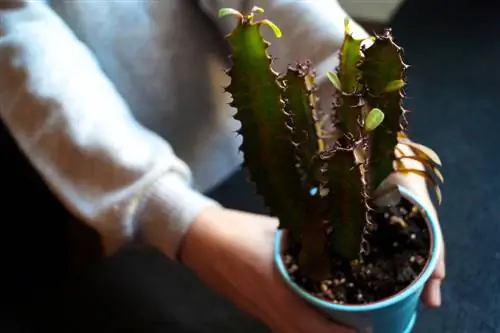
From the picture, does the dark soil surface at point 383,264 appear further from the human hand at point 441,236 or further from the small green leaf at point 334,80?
the small green leaf at point 334,80

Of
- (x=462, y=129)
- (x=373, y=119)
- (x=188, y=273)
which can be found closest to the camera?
(x=373, y=119)

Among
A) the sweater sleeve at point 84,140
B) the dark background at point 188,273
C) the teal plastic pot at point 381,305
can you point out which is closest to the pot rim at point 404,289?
the teal plastic pot at point 381,305

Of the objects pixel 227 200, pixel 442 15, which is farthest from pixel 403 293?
pixel 442 15

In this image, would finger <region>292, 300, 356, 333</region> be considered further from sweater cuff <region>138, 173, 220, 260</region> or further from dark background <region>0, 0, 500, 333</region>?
dark background <region>0, 0, 500, 333</region>

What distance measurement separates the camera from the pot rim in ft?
2.02

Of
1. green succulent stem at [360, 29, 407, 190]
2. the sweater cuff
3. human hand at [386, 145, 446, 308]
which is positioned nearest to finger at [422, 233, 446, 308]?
human hand at [386, 145, 446, 308]

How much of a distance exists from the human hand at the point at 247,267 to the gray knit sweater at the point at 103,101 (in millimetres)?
21

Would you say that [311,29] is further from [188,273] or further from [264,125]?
[188,273]

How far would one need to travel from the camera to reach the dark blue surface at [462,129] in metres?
0.92

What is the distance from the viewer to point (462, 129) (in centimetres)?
112

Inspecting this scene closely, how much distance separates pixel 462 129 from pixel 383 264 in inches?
20.1

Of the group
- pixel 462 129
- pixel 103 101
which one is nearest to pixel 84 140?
pixel 103 101

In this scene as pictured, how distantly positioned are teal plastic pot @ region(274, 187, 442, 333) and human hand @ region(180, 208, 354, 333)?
0.05ft

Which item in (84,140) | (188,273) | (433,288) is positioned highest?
(84,140)
